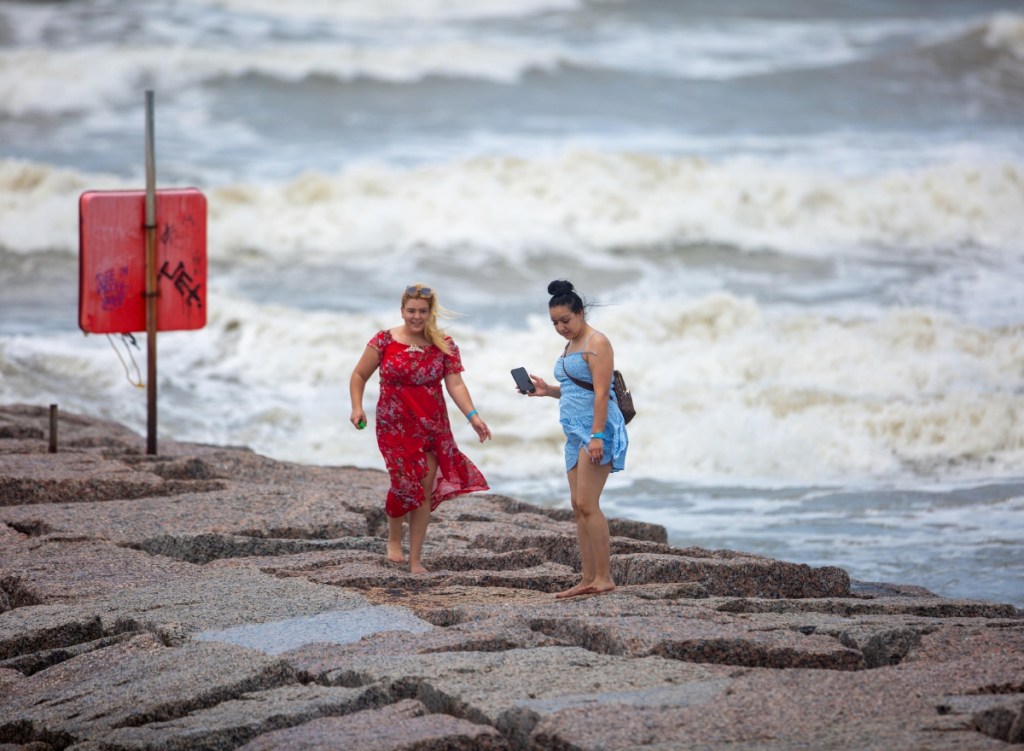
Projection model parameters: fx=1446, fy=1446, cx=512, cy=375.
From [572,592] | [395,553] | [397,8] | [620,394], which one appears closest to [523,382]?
[620,394]

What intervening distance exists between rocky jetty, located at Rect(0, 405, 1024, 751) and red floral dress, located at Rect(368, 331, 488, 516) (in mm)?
379

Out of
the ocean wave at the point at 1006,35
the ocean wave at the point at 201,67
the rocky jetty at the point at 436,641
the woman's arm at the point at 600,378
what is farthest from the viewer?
the ocean wave at the point at 1006,35

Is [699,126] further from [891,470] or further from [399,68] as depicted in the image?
[891,470]

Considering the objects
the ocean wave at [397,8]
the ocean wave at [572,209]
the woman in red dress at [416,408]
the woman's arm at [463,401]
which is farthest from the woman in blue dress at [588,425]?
the ocean wave at [397,8]

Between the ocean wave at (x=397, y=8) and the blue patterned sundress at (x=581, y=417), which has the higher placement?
the ocean wave at (x=397, y=8)

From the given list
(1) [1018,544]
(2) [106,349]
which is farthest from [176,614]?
(2) [106,349]

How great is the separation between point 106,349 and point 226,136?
16531 millimetres

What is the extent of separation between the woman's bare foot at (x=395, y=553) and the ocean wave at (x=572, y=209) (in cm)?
1625

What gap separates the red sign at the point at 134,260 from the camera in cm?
935

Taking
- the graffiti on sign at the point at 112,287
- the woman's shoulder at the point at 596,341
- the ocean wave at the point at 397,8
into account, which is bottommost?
the woman's shoulder at the point at 596,341

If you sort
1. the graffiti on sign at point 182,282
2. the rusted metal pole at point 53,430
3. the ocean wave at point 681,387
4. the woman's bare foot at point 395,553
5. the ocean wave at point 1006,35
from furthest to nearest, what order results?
the ocean wave at point 1006,35 < the ocean wave at point 681,387 < the graffiti on sign at point 182,282 < the rusted metal pole at point 53,430 < the woman's bare foot at point 395,553

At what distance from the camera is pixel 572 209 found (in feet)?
84.1

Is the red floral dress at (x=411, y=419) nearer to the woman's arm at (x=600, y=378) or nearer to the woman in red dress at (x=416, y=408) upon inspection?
the woman in red dress at (x=416, y=408)

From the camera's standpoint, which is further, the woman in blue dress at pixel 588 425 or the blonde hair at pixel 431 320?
the blonde hair at pixel 431 320
